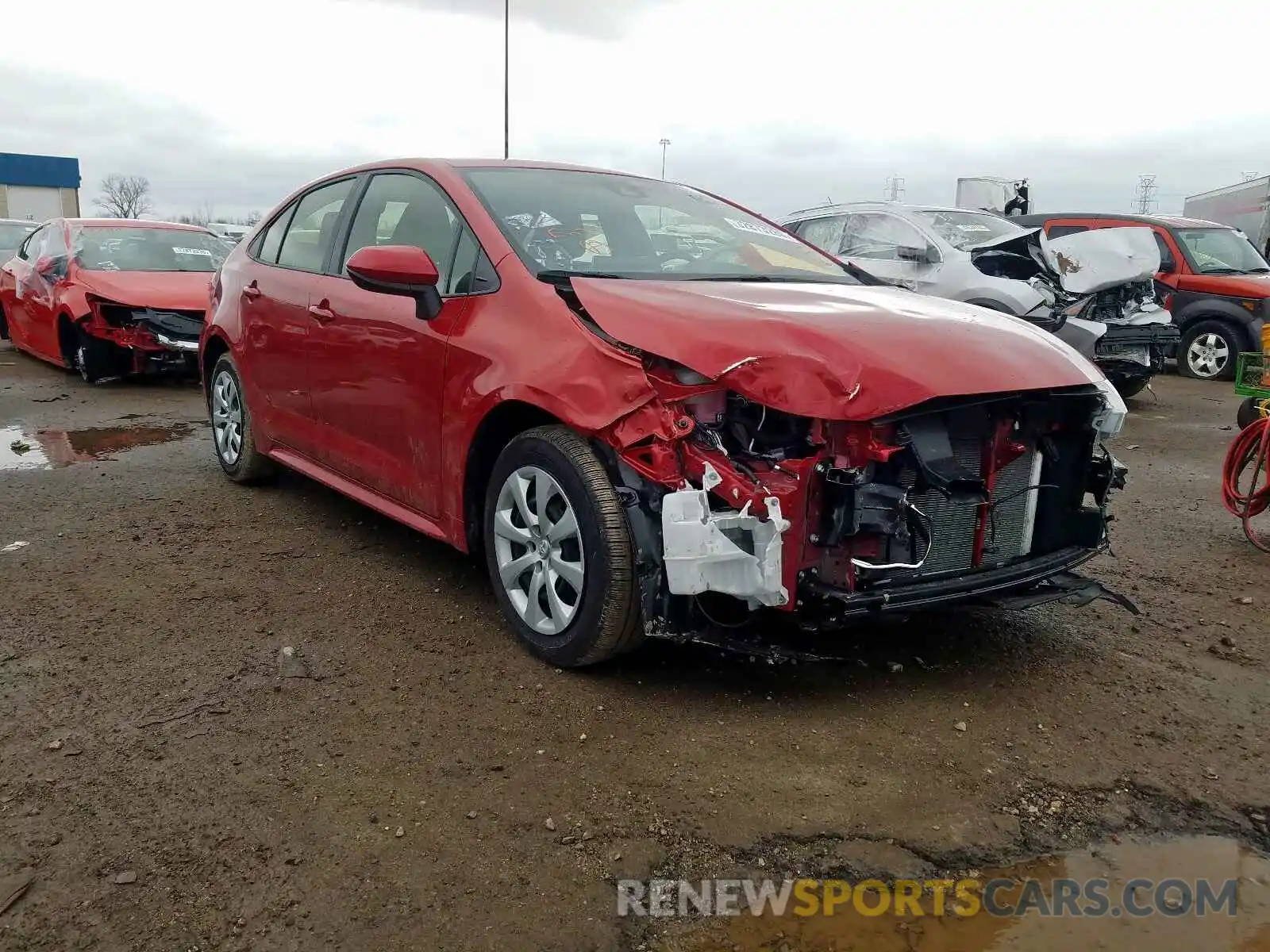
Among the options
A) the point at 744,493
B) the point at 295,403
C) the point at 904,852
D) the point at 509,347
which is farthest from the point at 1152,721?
the point at 295,403

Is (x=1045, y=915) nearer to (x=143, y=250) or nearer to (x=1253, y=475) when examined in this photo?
(x=1253, y=475)

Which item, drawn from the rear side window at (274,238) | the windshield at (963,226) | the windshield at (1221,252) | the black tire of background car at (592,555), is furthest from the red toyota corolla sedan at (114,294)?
the windshield at (1221,252)

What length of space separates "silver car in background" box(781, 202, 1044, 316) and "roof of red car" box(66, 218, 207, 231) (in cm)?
630

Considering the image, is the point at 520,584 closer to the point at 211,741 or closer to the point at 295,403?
the point at 211,741

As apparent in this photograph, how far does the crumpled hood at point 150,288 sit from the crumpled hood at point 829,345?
6.72 m

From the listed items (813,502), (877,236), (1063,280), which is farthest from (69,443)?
(1063,280)

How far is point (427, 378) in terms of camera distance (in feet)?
12.0

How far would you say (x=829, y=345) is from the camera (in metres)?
2.81

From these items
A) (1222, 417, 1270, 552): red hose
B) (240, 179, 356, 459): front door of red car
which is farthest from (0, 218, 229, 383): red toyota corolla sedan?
(1222, 417, 1270, 552): red hose

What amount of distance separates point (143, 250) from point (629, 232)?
299 inches

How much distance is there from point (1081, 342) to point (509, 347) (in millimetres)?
6559

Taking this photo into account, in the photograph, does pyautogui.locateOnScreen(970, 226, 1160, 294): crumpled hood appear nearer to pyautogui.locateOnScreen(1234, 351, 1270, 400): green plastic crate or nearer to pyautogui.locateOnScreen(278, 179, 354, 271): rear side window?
pyautogui.locateOnScreen(1234, 351, 1270, 400): green plastic crate

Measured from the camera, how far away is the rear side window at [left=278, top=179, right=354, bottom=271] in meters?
4.57

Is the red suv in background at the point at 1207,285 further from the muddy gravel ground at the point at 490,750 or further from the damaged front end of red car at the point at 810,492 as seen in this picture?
the damaged front end of red car at the point at 810,492
